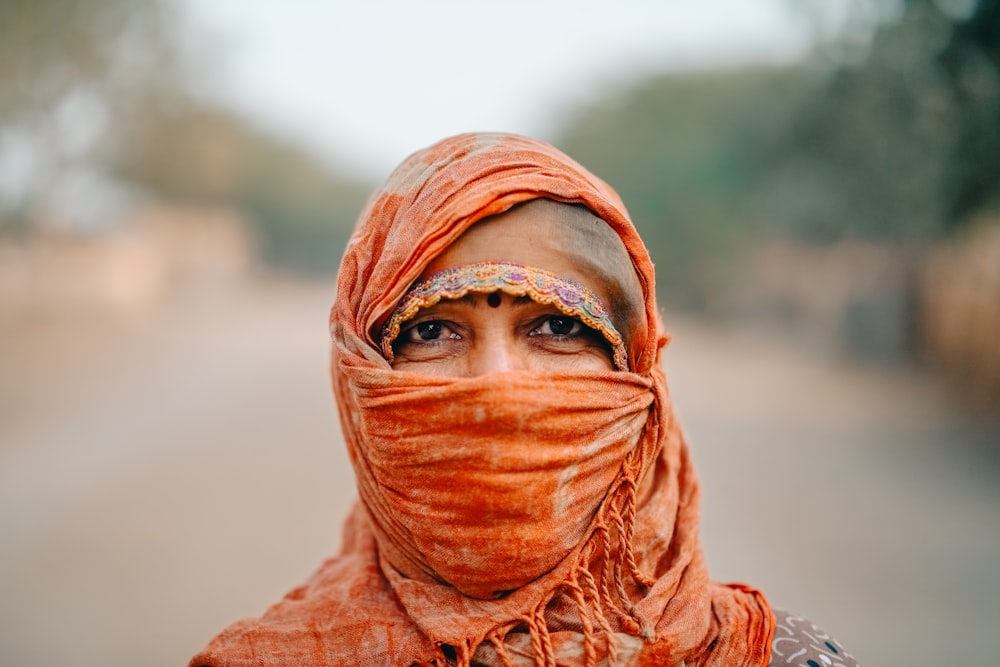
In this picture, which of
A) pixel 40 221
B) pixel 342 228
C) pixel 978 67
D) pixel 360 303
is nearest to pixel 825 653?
pixel 360 303

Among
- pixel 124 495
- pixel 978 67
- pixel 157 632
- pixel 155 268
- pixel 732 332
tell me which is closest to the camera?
pixel 157 632

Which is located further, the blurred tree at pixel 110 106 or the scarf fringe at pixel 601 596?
the blurred tree at pixel 110 106

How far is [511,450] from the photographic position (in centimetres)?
149

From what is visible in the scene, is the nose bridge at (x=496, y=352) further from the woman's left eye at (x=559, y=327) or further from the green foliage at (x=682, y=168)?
the green foliage at (x=682, y=168)

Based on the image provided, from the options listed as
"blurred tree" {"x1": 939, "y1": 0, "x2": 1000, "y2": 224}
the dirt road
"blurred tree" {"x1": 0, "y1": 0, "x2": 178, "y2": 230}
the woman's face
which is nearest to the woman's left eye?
the woman's face

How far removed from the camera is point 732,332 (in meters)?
20.9

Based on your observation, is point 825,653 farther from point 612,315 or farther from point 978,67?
point 978,67

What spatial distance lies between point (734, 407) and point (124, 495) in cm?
842

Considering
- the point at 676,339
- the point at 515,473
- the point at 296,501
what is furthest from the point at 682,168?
the point at 515,473

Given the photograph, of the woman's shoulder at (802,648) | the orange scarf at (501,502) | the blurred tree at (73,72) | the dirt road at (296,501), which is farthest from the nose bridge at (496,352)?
the blurred tree at (73,72)

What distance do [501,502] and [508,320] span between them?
0.34 meters

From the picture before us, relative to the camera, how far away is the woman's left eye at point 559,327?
1651 millimetres

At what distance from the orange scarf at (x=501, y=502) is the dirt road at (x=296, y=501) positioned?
4.11 metres

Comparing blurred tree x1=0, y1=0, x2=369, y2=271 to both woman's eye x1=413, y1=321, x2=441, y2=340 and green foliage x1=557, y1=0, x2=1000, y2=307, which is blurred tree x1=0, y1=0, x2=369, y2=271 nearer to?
green foliage x1=557, y1=0, x2=1000, y2=307
